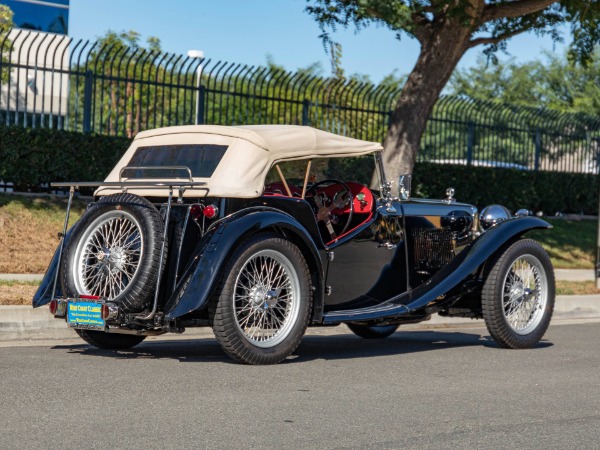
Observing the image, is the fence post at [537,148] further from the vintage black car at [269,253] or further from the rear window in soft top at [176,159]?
the rear window in soft top at [176,159]

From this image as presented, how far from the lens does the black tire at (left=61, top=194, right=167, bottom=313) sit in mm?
7172

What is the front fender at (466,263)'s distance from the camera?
870 centimetres

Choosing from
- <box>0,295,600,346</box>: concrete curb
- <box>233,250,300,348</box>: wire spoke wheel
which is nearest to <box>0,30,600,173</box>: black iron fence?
<box>0,295,600,346</box>: concrete curb

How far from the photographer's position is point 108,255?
295 inches

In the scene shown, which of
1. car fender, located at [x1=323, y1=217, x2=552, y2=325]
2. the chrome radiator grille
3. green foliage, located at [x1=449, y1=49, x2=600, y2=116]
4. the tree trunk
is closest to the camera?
car fender, located at [x1=323, y1=217, x2=552, y2=325]

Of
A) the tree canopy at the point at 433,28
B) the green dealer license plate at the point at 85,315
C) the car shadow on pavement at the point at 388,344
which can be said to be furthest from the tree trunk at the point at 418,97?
the green dealer license plate at the point at 85,315

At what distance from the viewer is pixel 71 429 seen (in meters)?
5.26

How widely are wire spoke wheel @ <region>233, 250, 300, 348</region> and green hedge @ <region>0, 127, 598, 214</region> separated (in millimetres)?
1928

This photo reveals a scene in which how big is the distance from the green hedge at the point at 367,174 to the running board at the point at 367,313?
1.52m

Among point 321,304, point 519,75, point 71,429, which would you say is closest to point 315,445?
point 71,429

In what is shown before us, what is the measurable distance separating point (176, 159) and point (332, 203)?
135cm

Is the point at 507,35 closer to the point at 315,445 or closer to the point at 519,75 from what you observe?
the point at 315,445

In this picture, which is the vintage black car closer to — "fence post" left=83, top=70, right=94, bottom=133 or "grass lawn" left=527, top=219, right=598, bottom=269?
"fence post" left=83, top=70, right=94, bottom=133

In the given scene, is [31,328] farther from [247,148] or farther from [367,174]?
[367,174]
